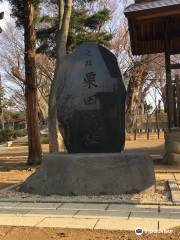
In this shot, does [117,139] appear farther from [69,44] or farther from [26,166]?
[69,44]

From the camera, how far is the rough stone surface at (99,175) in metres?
8.81

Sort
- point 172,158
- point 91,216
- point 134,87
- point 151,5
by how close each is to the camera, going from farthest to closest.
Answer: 1. point 134,87
2. point 172,158
3. point 151,5
4. point 91,216

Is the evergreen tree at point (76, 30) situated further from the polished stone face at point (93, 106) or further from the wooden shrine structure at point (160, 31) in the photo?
the polished stone face at point (93, 106)

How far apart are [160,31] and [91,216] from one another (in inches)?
365

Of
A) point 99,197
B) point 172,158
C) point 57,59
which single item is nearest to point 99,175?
point 99,197

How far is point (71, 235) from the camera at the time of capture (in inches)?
231

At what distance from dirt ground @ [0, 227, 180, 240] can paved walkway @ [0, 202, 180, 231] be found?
0.75ft

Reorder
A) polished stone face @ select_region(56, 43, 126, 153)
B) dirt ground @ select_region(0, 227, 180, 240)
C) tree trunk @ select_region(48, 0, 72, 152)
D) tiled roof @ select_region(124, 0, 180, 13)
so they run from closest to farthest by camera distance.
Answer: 1. dirt ground @ select_region(0, 227, 180, 240)
2. polished stone face @ select_region(56, 43, 126, 153)
3. tiled roof @ select_region(124, 0, 180, 13)
4. tree trunk @ select_region(48, 0, 72, 152)

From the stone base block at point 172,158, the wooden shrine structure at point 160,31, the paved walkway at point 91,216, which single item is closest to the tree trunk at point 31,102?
the wooden shrine structure at point 160,31

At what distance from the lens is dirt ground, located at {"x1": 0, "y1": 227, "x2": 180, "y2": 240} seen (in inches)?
222

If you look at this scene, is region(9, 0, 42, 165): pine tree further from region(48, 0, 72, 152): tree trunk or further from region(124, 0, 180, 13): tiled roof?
region(124, 0, 180, 13): tiled roof

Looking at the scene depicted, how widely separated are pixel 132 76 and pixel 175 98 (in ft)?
61.4

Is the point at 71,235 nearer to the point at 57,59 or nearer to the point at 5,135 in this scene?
the point at 57,59

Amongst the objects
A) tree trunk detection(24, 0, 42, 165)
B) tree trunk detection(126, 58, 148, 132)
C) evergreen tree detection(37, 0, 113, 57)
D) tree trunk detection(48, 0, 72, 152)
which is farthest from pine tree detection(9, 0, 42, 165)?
tree trunk detection(126, 58, 148, 132)
